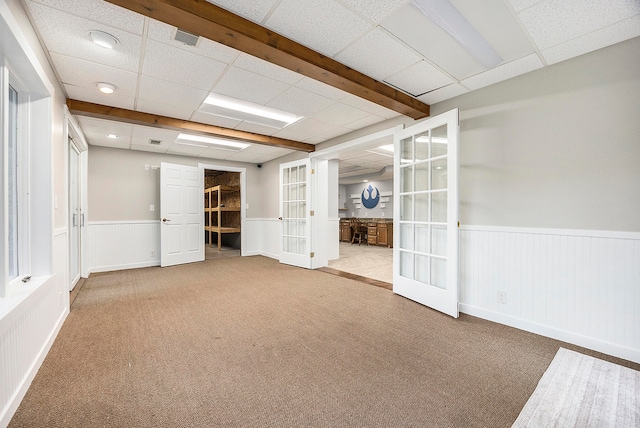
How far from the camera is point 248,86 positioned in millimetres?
2824

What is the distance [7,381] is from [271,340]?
1.51 metres

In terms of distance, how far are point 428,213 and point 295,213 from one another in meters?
2.91

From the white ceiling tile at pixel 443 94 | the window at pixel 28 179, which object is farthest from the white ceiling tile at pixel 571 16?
the window at pixel 28 179

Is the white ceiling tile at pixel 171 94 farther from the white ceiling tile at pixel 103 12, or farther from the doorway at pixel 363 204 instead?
the doorway at pixel 363 204

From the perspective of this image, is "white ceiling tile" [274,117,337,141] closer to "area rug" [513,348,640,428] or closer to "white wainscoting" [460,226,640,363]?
"white wainscoting" [460,226,640,363]

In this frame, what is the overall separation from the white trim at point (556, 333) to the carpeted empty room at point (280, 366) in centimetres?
9

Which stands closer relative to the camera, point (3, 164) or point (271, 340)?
point (3, 164)

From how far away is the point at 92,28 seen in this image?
193 cm

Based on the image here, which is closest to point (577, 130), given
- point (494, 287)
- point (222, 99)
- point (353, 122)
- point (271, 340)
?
point (494, 287)

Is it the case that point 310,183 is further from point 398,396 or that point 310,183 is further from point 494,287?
point 398,396

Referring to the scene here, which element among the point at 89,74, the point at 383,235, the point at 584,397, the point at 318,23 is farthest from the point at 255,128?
the point at 383,235

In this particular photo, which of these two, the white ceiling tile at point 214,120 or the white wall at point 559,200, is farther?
the white ceiling tile at point 214,120

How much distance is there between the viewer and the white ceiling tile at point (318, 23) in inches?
69.4

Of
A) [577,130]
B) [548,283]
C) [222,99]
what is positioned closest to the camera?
[577,130]
